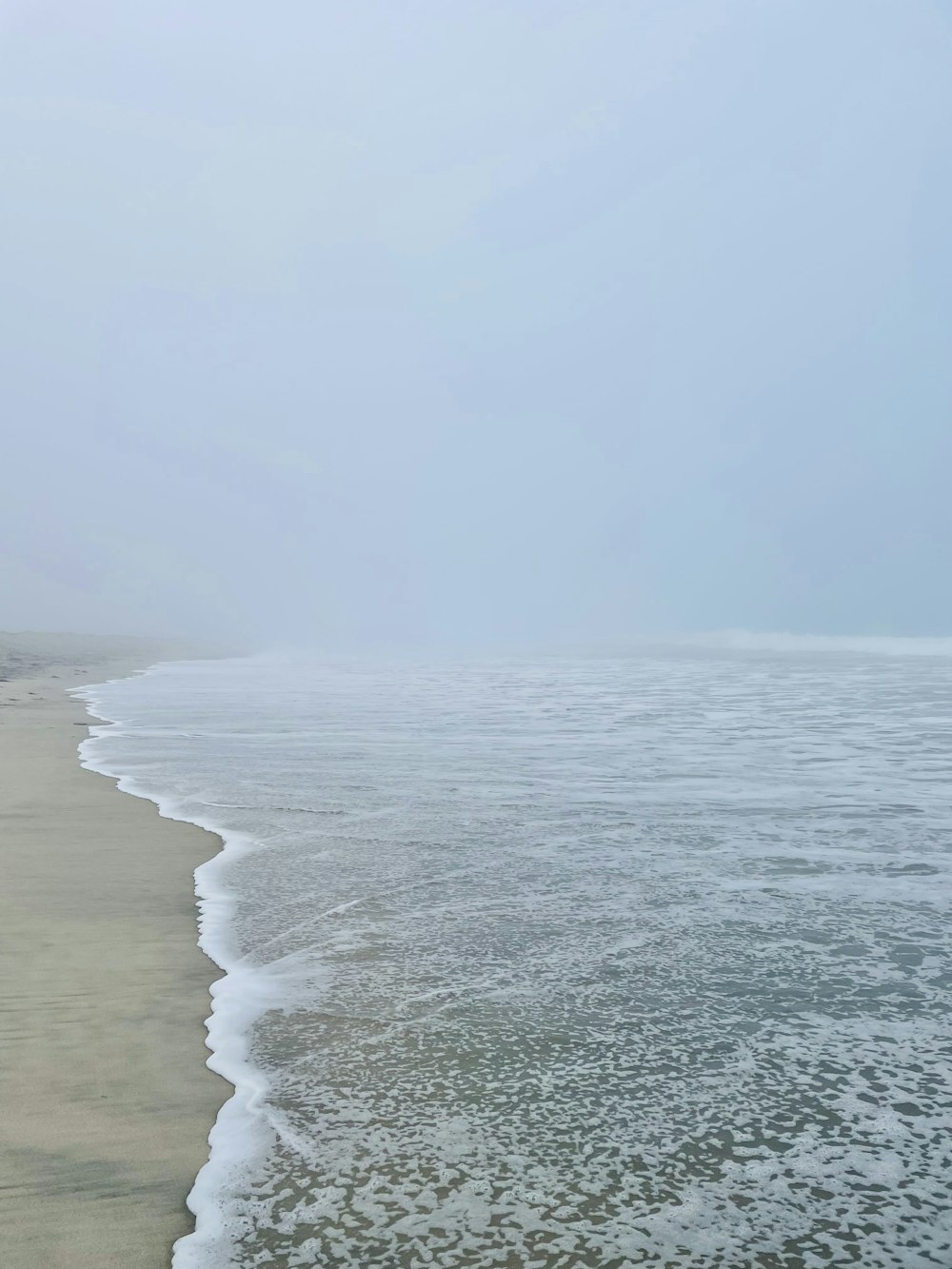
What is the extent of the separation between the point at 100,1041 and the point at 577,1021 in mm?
1788

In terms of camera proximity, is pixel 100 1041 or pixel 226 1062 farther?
pixel 100 1041

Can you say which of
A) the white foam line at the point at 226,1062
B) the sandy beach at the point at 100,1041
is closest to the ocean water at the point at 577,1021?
the white foam line at the point at 226,1062

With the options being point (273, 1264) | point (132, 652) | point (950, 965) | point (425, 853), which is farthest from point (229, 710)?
point (132, 652)

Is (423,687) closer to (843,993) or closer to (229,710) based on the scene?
(229,710)

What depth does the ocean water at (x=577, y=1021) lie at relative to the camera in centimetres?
272

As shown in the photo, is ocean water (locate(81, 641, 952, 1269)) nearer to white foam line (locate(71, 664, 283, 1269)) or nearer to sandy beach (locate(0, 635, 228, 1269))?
white foam line (locate(71, 664, 283, 1269))

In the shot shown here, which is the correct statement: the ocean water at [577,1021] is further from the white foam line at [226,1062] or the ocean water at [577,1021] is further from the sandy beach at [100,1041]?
the sandy beach at [100,1041]

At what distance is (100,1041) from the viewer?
399 cm

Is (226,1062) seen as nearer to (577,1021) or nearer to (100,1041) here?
(100,1041)

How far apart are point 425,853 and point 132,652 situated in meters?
54.7

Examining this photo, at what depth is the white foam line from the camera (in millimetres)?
2717

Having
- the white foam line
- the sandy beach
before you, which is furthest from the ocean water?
the sandy beach

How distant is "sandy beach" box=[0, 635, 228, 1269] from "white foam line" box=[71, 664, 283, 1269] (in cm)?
5

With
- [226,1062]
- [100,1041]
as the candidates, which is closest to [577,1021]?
[226,1062]
